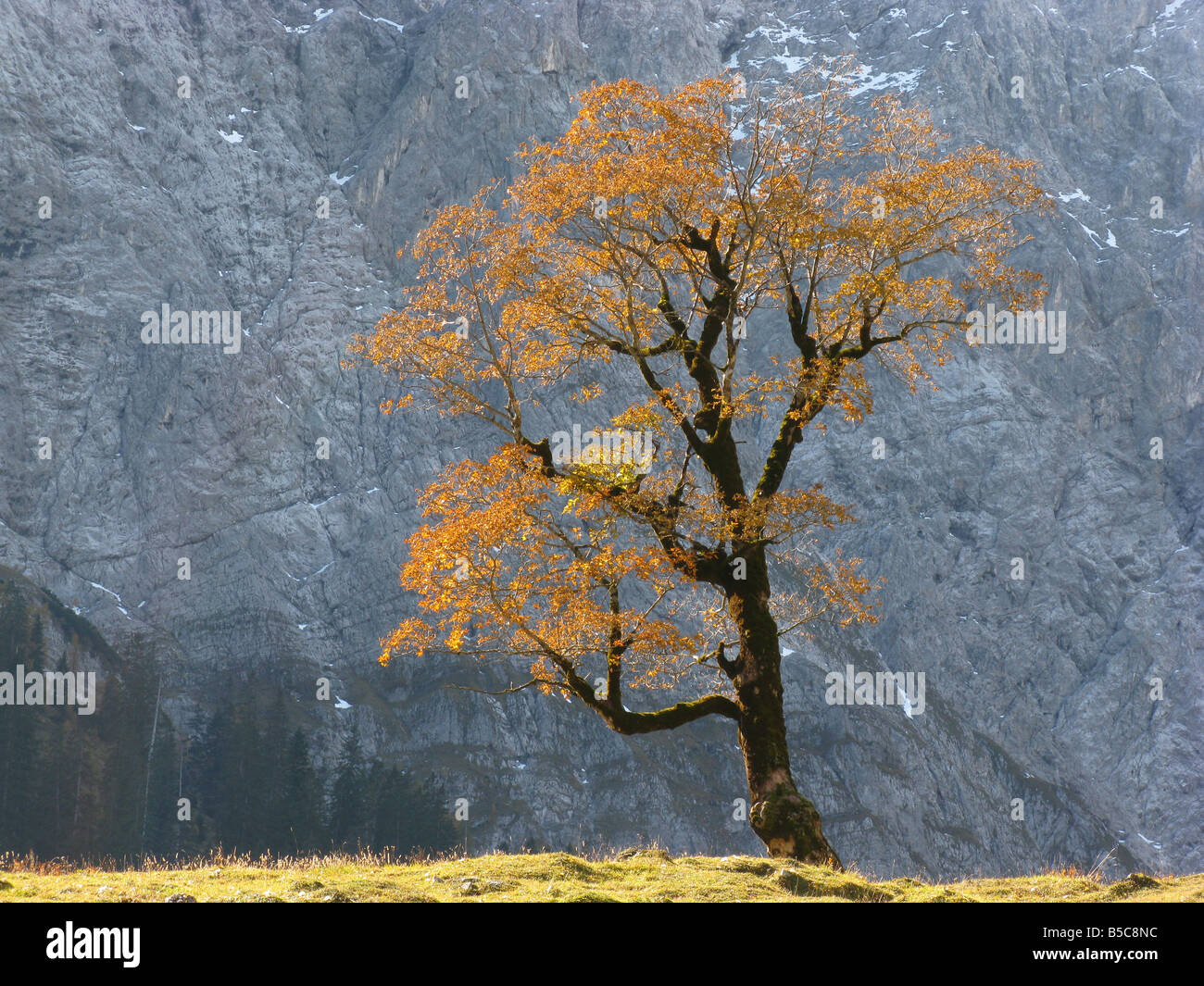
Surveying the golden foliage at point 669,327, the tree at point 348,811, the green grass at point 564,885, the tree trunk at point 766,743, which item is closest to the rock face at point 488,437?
the tree at point 348,811

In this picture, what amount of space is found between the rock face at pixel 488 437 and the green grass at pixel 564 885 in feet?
304

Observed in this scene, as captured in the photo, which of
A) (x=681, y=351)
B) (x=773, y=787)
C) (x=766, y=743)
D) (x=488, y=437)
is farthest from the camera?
(x=488, y=437)

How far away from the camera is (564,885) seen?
→ 1367 cm

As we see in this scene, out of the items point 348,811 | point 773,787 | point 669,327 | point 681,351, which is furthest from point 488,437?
point 773,787

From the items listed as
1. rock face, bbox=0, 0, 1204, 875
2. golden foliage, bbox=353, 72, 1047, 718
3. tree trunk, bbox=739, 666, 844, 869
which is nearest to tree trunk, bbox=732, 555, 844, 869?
tree trunk, bbox=739, 666, 844, 869

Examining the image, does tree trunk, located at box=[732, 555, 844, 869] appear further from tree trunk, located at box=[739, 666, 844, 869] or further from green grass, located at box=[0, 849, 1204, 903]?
green grass, located at box=[0, 849, 1204, 903]

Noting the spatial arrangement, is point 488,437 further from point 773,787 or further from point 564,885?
point 564,885

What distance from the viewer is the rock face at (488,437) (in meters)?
123

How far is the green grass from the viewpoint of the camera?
12.7 m

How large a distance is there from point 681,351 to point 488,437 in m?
124

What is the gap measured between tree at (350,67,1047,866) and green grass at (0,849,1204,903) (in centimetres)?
409

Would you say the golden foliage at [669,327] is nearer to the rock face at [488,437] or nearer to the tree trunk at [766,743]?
the tree trunk at [766,743]

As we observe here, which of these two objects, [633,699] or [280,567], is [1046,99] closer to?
[633,699]

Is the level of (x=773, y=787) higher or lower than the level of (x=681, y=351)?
lower
